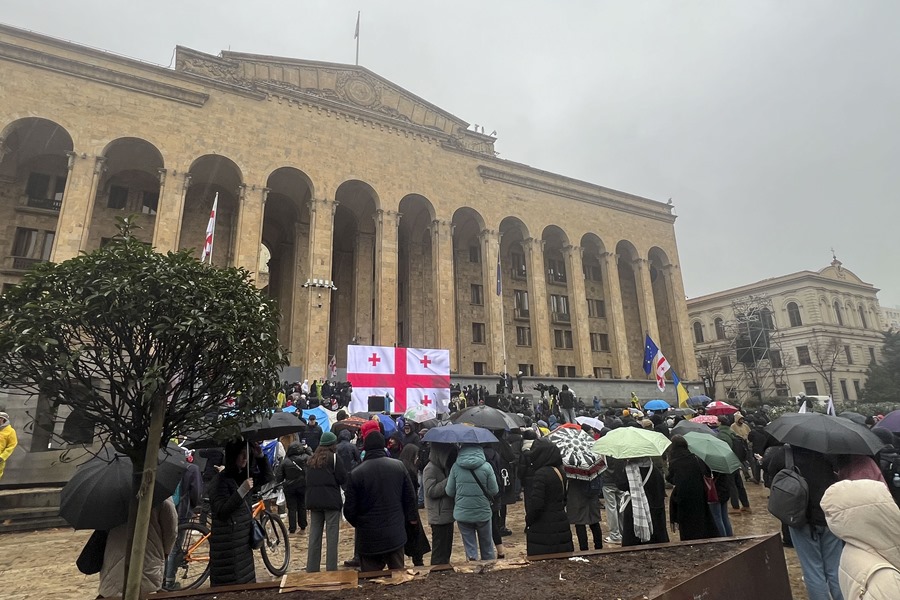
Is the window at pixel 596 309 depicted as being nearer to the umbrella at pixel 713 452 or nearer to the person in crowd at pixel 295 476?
the umbrella at pixel 713 452

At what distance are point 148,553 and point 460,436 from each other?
313cm

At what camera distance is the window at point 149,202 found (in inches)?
961

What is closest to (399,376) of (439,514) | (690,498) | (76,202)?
(439,514)

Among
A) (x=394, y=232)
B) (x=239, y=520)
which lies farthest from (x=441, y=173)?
(x=239, y=520)

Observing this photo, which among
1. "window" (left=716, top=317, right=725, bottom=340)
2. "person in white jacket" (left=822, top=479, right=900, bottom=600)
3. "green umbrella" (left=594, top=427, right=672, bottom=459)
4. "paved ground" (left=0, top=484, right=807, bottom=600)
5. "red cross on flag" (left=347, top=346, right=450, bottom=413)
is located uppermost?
"window" (left=716, top=317, right=725, bottom=340)

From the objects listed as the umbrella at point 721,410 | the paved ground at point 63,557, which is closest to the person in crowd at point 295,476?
the paved ground at point 63,557

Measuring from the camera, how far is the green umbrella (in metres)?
5.37

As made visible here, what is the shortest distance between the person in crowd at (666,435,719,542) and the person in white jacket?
3225 mm

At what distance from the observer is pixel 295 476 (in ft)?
25.9

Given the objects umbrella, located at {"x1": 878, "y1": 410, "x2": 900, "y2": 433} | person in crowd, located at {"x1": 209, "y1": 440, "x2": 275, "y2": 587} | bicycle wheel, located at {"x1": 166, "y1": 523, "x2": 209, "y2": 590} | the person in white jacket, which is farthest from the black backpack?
bicycle wheel, located at {"x1": 166, "y1": 523, "x2": 209, "y2": 590}

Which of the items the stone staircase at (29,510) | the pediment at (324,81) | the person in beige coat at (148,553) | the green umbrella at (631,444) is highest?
the pediment at (324,81)

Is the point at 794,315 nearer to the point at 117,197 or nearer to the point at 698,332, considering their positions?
the point at 698,332

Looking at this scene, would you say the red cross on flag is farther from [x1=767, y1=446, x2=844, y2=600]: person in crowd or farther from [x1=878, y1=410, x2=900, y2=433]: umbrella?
[x1=767, y1=446, x2=844, y2=600]: person in crowd

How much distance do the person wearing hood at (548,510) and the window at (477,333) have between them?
2599cm
